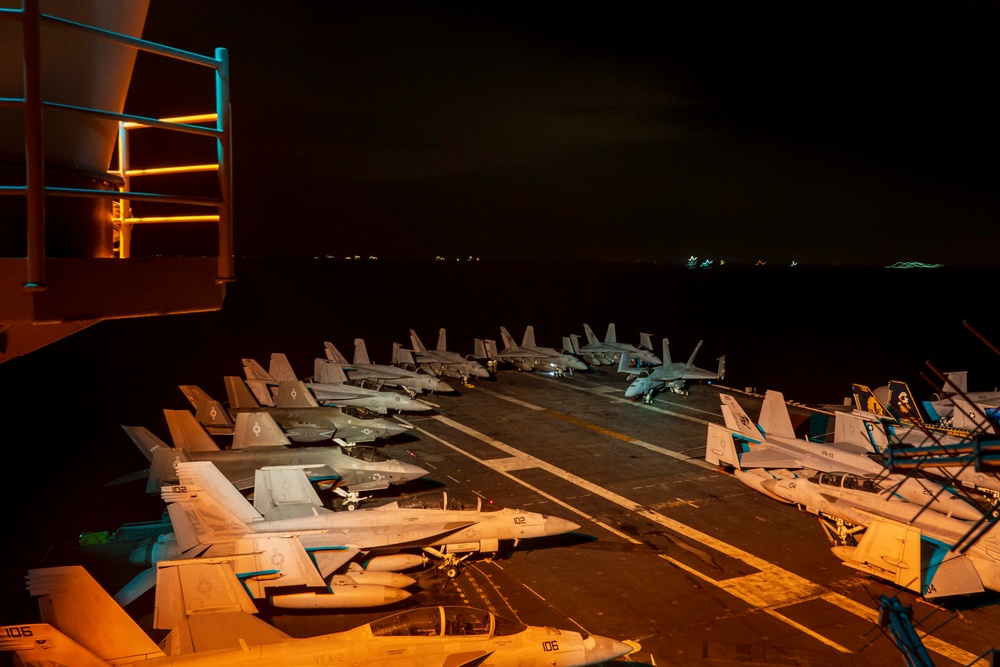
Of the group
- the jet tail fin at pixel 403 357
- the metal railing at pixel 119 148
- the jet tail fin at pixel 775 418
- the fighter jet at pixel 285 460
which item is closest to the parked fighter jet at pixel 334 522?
the fighter jet at pixel 285 460

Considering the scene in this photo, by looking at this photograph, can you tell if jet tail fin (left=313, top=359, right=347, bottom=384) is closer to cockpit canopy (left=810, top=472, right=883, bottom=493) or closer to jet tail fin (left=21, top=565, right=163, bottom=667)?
cockpit canopy (left=810, top=472, right=883, bottom=493)

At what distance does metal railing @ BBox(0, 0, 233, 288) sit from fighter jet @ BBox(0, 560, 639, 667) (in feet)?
32.1

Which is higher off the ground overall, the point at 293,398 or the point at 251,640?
the point at 293,398

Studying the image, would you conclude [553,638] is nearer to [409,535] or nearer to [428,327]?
[409,535]

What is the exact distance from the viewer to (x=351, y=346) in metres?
79.2

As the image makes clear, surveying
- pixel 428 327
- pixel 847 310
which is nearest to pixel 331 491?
pixel 428 327

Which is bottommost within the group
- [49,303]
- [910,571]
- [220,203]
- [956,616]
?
[956,616]

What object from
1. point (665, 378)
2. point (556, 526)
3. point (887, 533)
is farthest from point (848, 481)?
point (665, 378)

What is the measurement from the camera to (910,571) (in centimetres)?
1783

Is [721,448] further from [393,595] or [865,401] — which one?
[393,595]

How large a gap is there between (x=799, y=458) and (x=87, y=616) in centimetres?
2447

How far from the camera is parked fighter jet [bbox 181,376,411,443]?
30.9 meters

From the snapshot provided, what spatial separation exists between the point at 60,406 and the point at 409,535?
3691 centimetres

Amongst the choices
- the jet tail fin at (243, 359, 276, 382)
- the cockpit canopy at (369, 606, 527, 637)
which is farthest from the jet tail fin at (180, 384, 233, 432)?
the cockpit canopy at (369, 606, 527, 637)
